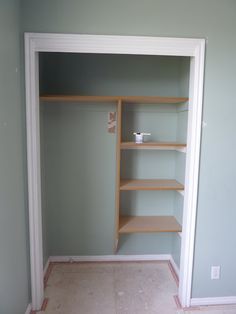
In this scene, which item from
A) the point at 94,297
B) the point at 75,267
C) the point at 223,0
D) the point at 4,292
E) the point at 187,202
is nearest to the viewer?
the point at 4,292

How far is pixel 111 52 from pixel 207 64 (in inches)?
28.3

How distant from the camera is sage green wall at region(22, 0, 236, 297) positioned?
5.27 feet

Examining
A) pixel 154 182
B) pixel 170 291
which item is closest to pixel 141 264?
pixel 170 291

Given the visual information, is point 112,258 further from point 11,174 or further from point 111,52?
point 111,52

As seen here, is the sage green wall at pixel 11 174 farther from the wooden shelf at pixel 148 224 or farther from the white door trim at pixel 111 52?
the wooden shelf at pixel 148 224

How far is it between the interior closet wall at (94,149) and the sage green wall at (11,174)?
712 mm

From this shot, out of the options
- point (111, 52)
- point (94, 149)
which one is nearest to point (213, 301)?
point (94, 149)

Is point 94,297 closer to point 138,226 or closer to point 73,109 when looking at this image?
point 138,226

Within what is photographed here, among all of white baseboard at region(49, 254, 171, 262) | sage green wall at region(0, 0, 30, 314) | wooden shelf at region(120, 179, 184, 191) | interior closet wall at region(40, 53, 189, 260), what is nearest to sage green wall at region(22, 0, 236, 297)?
sage green wall at region(0, 0, 30, 314)

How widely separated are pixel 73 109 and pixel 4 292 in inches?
64.2

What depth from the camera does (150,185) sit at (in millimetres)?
2234

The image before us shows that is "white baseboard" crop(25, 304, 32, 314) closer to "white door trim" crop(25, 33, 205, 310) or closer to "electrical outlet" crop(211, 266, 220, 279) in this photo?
"white door trim" crop(25, 33, 205, 310)

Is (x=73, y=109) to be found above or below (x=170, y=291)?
above

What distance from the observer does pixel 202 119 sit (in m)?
1.76
